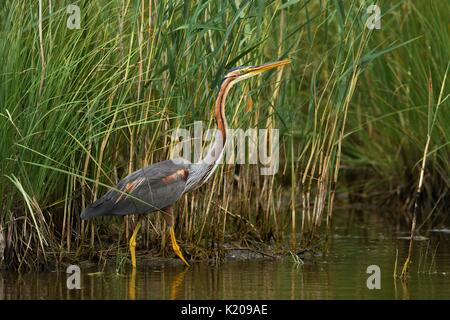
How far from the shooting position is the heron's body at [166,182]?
8.10 meters

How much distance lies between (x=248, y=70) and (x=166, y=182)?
3.55 feet

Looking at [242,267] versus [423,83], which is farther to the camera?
[423,83]

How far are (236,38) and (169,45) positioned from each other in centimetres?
53

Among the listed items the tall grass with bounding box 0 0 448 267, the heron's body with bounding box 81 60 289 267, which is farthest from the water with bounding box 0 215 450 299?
the heron's body with bounding box 81 60 289 267

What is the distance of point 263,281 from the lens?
7.88m

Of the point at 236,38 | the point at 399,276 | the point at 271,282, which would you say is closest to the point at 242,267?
the point at 271,282

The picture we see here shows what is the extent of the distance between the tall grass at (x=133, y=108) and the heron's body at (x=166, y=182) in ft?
0.51

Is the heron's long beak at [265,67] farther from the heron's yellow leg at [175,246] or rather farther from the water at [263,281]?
the water at [263,281]

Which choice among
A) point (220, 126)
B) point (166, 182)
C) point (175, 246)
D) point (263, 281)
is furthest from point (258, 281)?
point (220, 126)

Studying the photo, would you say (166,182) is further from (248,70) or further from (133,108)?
(248,70)

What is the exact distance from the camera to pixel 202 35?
28.0ft

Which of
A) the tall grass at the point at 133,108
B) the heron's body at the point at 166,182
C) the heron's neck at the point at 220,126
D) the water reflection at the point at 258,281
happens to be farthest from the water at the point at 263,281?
the heron's neck at the point at 220,126

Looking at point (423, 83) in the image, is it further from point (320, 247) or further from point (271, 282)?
point (271, 282)

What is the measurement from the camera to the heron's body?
26.6 feet
